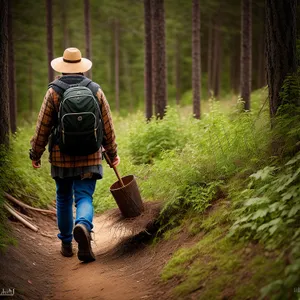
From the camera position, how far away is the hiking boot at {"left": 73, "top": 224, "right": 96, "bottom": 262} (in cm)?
506

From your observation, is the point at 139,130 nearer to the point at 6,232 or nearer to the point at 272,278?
the point at 6,232

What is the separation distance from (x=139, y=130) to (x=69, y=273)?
8278 mm

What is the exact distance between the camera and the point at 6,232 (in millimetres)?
5840

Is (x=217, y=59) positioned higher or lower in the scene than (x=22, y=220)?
higher

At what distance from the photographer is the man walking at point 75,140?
5.10 metres

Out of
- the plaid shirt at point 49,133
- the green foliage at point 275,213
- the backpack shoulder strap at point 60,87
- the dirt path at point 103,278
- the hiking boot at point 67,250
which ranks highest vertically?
the backpack shoulder strap at point 60,87

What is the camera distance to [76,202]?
18.2 ft

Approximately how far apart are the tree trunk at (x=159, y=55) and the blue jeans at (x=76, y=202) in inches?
345

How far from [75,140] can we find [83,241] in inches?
50.4

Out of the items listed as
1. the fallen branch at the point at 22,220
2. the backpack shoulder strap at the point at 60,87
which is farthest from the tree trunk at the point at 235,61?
the backpack shoulder strap at the point at 60,87

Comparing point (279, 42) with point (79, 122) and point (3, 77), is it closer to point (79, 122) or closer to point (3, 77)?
point (79, 122)

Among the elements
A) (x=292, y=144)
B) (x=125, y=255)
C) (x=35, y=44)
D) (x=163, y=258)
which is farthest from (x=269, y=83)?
(x=35, y=44)

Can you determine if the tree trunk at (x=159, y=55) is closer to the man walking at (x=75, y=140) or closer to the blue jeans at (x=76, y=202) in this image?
the man walking at (x=75, y=140)

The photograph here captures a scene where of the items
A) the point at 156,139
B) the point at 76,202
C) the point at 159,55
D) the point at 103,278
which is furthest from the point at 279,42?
the point at 159,55
